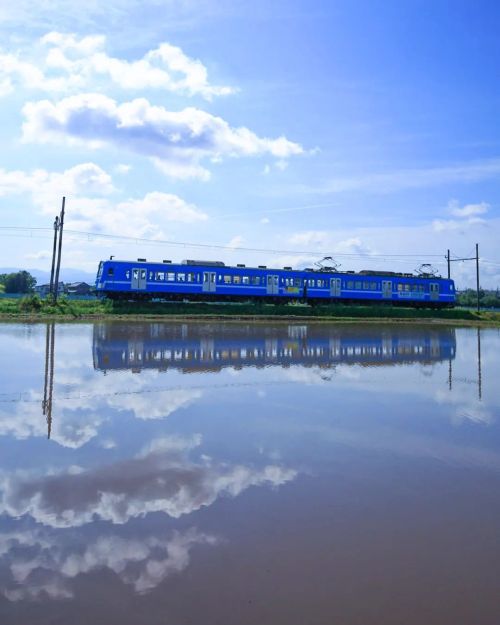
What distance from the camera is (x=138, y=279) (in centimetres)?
3978

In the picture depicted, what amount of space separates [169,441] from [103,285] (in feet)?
110

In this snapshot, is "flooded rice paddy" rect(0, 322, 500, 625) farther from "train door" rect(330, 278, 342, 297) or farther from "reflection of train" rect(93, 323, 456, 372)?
"train door" rect(330, 278, 342, 297)

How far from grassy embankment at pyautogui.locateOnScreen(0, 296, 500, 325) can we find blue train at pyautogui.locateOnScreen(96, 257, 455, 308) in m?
1.11

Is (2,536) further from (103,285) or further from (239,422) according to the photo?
(103,285)

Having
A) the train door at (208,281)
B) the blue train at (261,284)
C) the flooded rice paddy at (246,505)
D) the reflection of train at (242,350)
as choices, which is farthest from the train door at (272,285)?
the flooded rice paddy at (246,505)

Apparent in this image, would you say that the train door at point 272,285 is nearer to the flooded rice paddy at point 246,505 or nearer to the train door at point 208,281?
the train door at point 208,281

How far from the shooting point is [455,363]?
59.6 feet

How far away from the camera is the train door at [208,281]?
42.3 meters

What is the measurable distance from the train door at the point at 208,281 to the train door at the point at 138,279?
508 cm

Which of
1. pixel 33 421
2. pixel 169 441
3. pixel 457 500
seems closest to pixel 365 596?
pixel 457 500

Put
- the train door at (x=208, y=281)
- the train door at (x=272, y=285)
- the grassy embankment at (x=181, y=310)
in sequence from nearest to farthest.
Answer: the grassy embankment at (x=181, y=310) < the train door at (x=208, y=281) < the train door at (x=272, y=285)

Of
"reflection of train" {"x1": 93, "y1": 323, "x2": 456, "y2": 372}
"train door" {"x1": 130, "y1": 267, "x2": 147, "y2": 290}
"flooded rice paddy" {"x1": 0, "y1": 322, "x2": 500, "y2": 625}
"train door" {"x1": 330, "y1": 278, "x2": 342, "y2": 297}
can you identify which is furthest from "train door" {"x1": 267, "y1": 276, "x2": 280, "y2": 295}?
"flooded rice paddy" {"x1": 0, "y1": 322, "x2": 500, "y2": 625}

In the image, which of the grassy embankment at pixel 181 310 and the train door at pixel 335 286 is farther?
the train door at pixel 335 286

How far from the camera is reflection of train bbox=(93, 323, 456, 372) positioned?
16516 millimetres
